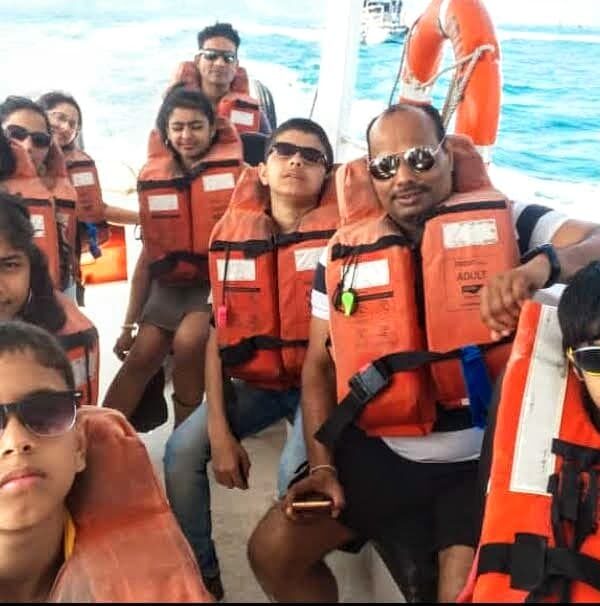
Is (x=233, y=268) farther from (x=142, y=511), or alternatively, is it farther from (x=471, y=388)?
(x=142, y=511)

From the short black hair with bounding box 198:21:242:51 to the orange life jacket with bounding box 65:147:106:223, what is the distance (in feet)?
2.81

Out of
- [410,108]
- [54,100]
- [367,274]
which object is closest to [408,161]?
[410,108]

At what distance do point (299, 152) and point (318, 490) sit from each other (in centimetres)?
97

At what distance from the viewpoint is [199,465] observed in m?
1.93

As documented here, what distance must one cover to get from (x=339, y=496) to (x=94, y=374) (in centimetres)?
64

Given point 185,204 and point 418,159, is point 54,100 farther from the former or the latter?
point 418,159

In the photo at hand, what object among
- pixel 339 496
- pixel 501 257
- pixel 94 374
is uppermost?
pixel 501 257

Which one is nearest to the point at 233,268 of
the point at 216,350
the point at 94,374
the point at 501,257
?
the point at 216,350

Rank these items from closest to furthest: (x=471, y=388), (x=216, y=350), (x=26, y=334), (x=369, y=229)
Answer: (x=26, y=334), (x=471, y=388), (x=369, y=229), (x=216, y=350)

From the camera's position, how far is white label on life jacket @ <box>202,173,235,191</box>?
2840 millimetres

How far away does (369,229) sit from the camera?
1668mm

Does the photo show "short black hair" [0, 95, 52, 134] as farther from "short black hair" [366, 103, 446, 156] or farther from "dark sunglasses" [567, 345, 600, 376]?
"dark sunglasses" [567, 345, 600, 376]

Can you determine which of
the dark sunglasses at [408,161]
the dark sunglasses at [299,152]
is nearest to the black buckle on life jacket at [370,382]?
the dark sunglasses at [408,161]

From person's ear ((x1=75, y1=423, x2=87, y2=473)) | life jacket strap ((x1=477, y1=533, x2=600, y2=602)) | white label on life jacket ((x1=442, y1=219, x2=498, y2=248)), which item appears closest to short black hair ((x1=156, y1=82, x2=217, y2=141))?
white label on life jacket ((x1=442, y1=219, x2=498, y2=248))
